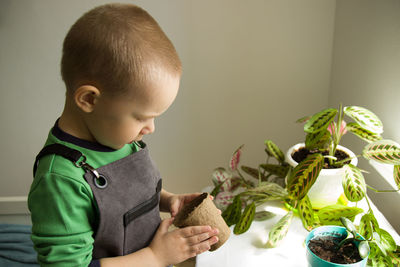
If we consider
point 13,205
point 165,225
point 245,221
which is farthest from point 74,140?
point 13,205

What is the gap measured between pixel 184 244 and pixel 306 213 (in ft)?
1.14

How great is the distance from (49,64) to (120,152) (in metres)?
0.88

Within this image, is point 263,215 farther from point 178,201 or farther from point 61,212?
point 61,212

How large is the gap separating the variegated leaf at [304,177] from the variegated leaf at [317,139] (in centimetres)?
7

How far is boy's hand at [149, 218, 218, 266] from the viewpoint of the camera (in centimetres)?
69

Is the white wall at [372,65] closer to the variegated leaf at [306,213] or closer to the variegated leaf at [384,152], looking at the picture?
the variegated leaf at [384,152]

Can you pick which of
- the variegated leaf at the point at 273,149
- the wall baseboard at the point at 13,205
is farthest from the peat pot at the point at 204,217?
the wall baseboard at the point at 13,205

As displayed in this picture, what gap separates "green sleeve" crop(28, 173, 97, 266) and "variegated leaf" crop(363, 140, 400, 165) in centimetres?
65

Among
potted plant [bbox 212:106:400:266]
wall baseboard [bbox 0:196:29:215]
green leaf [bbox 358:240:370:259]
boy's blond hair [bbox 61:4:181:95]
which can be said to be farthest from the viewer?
wall baseboard [bbox 0:196:29:215]

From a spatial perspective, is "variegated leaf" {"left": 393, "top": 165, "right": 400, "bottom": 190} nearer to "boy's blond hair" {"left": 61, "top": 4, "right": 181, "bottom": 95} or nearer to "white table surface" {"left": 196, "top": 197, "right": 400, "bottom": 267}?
"white table surface" {"left": 196, "top": 197, "right": 400, "bottom": 267}

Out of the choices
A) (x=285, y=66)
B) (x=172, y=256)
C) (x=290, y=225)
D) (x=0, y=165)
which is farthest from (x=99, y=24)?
(x=0, y=165)

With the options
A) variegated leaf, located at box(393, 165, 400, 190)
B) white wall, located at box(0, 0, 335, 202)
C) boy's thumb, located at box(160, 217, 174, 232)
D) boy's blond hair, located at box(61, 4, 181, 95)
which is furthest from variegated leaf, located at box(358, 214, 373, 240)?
white wall, located at box(0, 0, 335, 202)

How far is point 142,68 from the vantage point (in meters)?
0.56

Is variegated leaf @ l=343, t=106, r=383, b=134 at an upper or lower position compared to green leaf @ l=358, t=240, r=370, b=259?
upper
